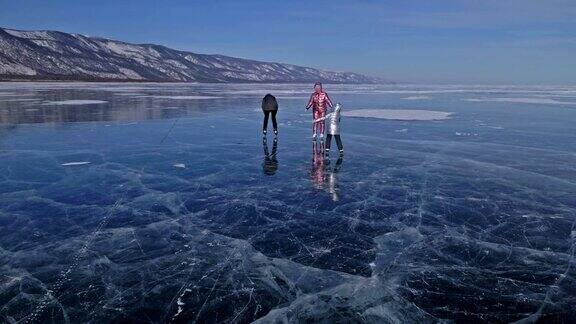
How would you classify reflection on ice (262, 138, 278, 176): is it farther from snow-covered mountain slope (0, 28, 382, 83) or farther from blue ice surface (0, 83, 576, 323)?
snow-covered mountain slope (0, 28, 382, 83)

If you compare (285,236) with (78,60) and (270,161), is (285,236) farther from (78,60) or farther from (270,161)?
(78,60)

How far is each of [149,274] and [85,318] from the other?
31.2 inches

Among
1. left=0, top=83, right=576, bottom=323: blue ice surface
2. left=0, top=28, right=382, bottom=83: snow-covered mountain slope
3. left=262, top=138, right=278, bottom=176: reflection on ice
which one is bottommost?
left=0, top=83, right=576, bottom=323: blue ice surface

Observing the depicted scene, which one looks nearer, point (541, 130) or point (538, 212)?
point (538, 212)

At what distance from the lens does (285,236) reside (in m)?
4.96

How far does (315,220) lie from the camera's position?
5.50 metres

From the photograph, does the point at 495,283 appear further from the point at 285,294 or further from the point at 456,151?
the point at 456,151

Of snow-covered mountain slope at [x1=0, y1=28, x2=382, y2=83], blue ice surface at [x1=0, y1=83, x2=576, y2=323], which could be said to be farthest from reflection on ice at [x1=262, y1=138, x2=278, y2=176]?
snow-covered mountain slope at [x1=0, y1=28, x2=382, y2=83]

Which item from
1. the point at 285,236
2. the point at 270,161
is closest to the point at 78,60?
the point at 270,161

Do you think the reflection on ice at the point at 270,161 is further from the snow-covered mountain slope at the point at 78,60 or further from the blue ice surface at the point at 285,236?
the snow-covered mountain slope at the point at 78,60

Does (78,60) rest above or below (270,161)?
above

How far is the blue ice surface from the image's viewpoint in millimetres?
3518

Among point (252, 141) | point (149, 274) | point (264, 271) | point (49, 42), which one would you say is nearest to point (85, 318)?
point (149, 274)

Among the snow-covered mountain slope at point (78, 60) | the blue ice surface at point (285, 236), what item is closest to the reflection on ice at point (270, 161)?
the blue ice surface at point (285, 236)
